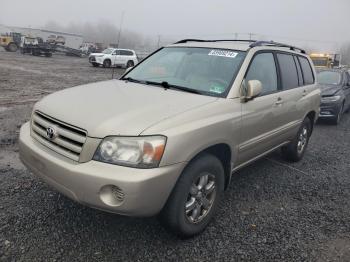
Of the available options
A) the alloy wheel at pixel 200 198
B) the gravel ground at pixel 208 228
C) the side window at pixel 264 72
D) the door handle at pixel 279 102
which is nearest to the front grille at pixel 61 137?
the gravel ground at pixel 208 228

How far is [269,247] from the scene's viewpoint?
3.22 metres

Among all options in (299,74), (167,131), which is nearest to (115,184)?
(167,131)

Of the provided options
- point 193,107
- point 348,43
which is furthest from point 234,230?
point 348,43

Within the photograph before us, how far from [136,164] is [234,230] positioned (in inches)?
55.0

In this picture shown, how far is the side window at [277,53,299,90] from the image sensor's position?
4738 millimetres

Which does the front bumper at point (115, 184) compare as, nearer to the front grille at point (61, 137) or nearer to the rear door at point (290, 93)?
the front grille at point (61, 137)

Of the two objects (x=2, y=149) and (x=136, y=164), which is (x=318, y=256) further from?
(x=2, y=149)

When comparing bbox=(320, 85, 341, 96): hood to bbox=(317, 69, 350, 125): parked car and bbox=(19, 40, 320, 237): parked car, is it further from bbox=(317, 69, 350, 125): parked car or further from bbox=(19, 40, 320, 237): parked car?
bbox=(19, 40, 320, 237): parked car

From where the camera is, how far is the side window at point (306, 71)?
5551 mm

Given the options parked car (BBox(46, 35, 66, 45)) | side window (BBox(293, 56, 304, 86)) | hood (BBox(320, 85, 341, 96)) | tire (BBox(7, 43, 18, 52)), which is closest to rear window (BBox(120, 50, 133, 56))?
tire (BBox(7, 43, 18, 52))

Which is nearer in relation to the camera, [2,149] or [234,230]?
[234,230]

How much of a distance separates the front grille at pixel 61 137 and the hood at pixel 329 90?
8.06 metres

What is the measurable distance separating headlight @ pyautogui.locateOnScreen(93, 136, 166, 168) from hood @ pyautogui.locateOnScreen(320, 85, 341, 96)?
7854 mm

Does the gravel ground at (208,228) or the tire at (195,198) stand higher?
the tire at (195,198)
